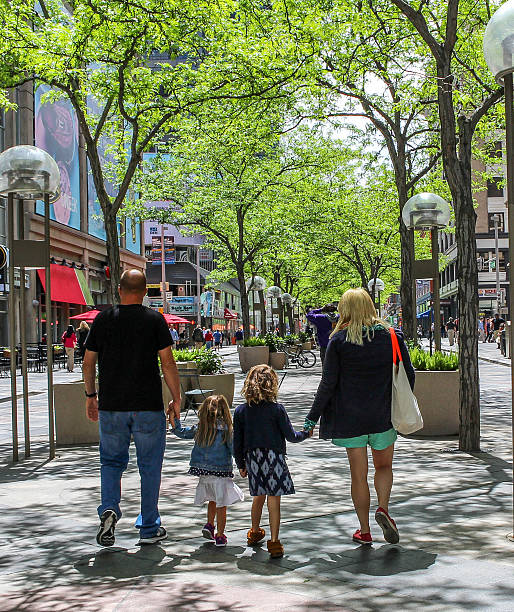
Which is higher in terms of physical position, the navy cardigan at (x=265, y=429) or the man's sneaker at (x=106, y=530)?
the navy cardigan at (x=265, y=429)

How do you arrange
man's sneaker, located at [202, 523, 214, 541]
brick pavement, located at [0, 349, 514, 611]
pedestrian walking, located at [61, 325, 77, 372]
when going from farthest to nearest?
pedestrian walking, located at [61, 325, 77, 372] < man's sneaker, located at [202, 523, 214, 541] < brick pavement, located at [0, 349, 514, 611]

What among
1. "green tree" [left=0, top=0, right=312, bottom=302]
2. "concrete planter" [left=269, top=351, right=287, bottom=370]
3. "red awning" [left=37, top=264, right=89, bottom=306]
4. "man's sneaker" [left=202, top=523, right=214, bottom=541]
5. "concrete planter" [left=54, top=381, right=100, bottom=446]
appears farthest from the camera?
"red awning" [left=37, top=264, right=89, bottom=306]

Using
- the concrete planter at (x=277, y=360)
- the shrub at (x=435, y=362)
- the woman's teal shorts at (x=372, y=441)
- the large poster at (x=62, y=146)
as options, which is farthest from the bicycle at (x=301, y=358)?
the woman's teal shorts at (x=372, y=441)

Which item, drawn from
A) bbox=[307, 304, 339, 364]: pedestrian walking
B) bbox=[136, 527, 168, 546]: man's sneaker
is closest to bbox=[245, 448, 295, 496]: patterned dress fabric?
bbox=[136, 527, 168, 546]: man's sneaker

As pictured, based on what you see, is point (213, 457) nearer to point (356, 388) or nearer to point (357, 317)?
point (356, 388)

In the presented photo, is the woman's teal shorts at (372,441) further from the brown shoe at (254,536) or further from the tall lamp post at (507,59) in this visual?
the tall lamp post at (507,59)

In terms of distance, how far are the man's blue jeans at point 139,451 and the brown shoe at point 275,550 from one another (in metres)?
0.93

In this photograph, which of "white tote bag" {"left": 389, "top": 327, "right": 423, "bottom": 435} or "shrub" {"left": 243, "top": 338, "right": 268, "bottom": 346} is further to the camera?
"shrub" {"left": 243, "top": 338, "right": 268, "bottom": 346}

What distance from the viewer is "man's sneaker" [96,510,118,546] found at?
19.2 ft

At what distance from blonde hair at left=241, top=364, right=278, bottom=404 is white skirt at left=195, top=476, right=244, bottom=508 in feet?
2.05

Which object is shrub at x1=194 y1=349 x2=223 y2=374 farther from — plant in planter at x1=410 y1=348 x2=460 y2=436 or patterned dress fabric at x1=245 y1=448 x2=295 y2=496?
patterned dress fabric at x1=245 y1=448 x2=295 y2=496

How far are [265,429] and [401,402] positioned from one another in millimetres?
958

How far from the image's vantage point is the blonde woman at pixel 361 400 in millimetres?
5824

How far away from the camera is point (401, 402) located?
584cm
